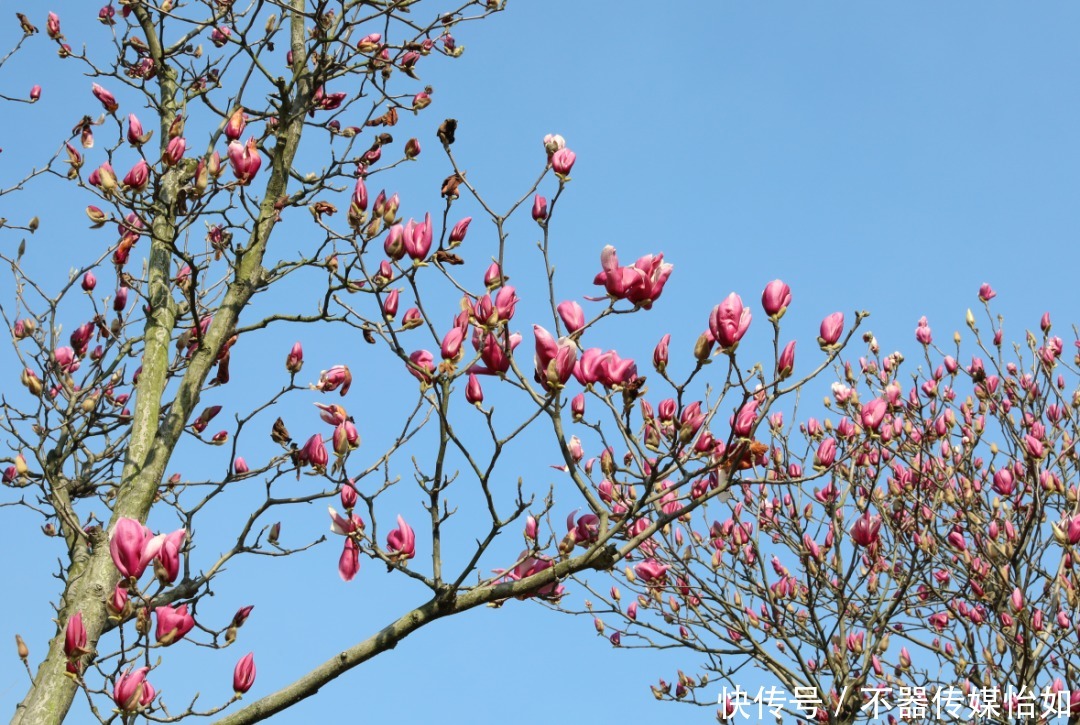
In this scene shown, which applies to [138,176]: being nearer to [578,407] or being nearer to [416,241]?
[416,241]

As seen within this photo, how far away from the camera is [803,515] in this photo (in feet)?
17.7

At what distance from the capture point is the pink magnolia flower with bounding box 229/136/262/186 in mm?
3460

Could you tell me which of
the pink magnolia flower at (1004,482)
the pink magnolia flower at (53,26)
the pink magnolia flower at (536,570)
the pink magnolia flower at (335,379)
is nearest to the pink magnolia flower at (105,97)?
the pink magnolia flower at (53,26)

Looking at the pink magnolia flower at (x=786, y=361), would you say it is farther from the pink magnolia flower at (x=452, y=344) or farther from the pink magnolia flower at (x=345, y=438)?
the pink magnolia flower at (x=345, y=438)

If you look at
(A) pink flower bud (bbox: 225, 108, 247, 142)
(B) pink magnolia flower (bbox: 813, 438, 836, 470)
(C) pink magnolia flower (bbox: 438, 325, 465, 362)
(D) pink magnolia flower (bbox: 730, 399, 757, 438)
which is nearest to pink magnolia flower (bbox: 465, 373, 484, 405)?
(C) pink magnolia flower (bbox: 438, 325, 465, 362)

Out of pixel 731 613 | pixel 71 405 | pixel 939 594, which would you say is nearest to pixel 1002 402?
pixel 939 594

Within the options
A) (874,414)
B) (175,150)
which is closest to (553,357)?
(874,414)

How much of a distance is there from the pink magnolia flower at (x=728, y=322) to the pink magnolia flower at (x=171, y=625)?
1.45 metres

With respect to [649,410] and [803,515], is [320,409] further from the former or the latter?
[803,515]

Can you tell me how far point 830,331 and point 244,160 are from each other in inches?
79.7

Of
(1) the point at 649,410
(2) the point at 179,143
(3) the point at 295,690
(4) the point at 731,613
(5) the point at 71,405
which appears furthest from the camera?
(4) the point at 731,613

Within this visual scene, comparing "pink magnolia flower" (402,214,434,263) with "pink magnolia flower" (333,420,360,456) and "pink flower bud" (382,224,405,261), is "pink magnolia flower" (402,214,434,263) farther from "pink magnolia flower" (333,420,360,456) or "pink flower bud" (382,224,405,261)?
"pink magnolia flower" (333,420,360,456)

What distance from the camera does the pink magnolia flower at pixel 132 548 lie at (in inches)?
90.1

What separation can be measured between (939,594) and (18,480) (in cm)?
439
